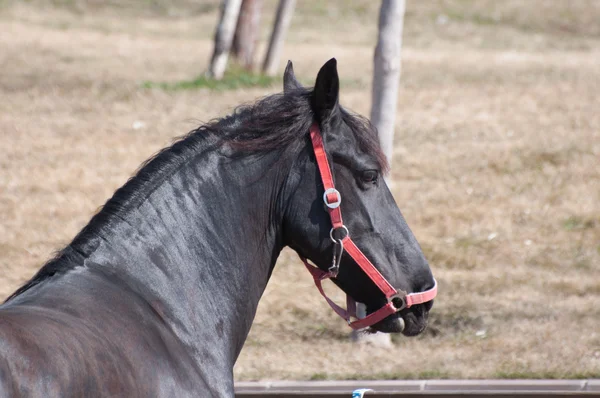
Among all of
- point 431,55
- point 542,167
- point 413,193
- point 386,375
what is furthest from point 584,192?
point 431,55

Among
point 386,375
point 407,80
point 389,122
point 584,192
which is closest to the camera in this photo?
point 386,375

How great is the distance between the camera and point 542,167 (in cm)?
1026

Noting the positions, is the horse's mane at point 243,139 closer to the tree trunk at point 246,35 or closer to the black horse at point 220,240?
the black horse at point 220,240

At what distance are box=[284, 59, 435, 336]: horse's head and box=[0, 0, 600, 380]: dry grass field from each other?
2.58ft

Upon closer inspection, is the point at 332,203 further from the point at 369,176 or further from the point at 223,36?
the point at 223,36

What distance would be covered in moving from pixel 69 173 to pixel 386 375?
18.0 feet

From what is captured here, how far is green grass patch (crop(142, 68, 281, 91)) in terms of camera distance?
14.0 metres

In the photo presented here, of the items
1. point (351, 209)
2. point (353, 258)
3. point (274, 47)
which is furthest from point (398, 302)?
point (274, 47)

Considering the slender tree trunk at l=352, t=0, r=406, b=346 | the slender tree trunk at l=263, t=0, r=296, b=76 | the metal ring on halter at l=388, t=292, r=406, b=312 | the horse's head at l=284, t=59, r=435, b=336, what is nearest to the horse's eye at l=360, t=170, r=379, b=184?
Answer: the horse's head at l=284, t=59, r=435, b=336

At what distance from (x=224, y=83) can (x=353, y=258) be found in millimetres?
11320

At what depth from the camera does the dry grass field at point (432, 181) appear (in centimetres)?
679

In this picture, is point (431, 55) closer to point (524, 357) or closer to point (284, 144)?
point (524, 357)

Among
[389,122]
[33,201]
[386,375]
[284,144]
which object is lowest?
[33,201]

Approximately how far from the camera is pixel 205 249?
123 inches
